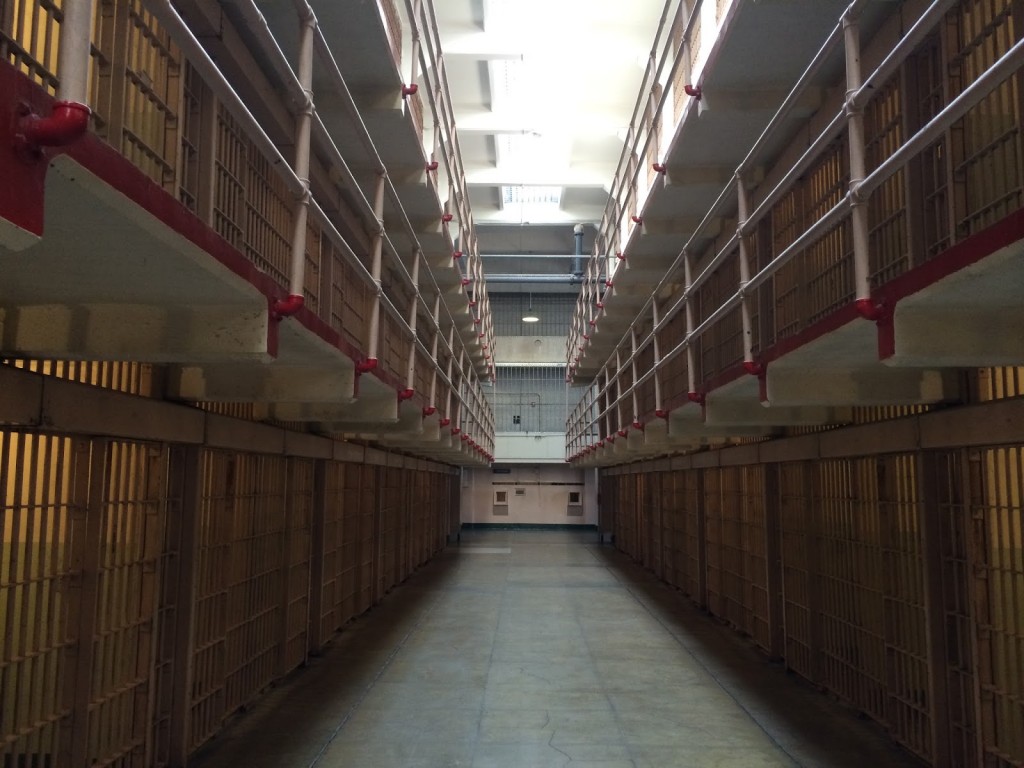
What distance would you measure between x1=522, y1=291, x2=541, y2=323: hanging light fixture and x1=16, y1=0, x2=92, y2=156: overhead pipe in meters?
22.1

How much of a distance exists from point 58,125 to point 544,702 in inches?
218

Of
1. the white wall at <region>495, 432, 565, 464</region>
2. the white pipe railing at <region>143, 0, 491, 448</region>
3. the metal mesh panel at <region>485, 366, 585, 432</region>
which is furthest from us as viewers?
the metal mesh panel at <region>485, 366, 585, 432</region>

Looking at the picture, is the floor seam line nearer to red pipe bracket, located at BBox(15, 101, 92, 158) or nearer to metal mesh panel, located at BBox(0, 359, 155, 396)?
metal mesh panel, located at BBox(0, 359, 155, 396)

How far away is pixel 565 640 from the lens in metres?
8.45

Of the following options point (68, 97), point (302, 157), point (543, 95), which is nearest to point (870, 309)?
→ point (302, 157)

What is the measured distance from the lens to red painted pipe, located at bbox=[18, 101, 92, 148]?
1.39m

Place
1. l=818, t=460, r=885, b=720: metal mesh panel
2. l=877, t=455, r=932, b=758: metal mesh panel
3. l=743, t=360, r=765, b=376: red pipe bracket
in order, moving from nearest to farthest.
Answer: l=743, t=360, r=765, b=376: red pipe bracket → l=877, t=455, r=932, b=758: metal mesh panel → l=818, t=460, r=885, b=720: metal mesh panel

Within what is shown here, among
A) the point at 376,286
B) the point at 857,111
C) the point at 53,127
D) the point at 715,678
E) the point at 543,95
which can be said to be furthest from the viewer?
the point at 543,95

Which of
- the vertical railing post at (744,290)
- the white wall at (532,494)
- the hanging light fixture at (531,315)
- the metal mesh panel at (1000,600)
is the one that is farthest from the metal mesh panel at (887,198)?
the white wall at (532,494)

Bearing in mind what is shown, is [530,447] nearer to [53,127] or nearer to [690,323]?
[690,323]

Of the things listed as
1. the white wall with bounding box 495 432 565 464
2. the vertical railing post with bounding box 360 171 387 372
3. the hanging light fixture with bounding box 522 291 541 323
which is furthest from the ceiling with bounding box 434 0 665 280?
the vertical railing post with bounding box 360 171 387 372

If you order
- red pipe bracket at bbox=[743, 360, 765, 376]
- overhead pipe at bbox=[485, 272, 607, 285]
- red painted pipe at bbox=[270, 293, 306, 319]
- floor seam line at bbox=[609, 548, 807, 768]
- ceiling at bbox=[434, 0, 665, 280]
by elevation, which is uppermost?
ceiling at bbox=[434, 0, 665, 280]

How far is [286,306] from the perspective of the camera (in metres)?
3.02

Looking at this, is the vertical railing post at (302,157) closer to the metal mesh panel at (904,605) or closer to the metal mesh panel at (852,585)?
the metal mesh panel at (904,605)
